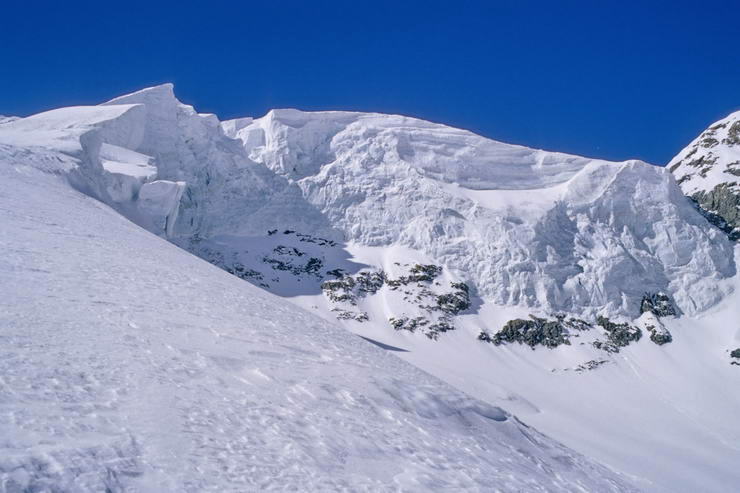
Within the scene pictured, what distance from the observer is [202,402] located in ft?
23.5

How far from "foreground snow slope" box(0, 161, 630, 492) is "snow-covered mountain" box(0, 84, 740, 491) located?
0.05 meters

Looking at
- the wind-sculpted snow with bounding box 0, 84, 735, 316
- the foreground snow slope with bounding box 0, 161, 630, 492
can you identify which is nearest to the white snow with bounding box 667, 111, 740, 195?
the wind-sculpted snow with bounding box 0, 84, 735, 316

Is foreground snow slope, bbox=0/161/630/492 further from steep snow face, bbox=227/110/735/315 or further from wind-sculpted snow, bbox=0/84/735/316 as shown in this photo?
steep snow face, bbox=227/110/735/315

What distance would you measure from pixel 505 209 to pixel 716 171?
34.4 meters

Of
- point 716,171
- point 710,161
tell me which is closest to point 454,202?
point 716,171

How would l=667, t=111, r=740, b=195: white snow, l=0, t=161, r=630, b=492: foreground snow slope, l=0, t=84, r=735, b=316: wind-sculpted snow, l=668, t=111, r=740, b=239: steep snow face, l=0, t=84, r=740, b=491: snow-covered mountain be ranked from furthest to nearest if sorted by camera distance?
l=667, t=111, r=740, b=195: white snow → l=668, t=111, r=740, b=239: steep snow face → l=0, t=84, r=735, b=316: wind-sculpted snow → l=0, t=84, r=740, b=491: snow-covered mountain → l=0, t=161, r=630, b=492: foreground snow slope

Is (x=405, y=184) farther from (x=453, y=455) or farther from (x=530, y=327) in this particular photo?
(x=453, y=455)

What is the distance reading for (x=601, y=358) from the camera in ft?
184

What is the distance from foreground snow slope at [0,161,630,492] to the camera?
5.42 metres

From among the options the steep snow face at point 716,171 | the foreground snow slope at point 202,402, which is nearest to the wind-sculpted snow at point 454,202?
the steep snow face at point 716,171

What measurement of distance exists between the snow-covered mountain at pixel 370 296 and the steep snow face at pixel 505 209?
30cm

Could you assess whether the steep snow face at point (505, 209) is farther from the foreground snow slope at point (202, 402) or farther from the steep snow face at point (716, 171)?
the foreground snow slope at point (202, 402)

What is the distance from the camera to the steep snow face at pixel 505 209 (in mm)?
63344

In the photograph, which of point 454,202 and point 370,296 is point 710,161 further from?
point 370,296
